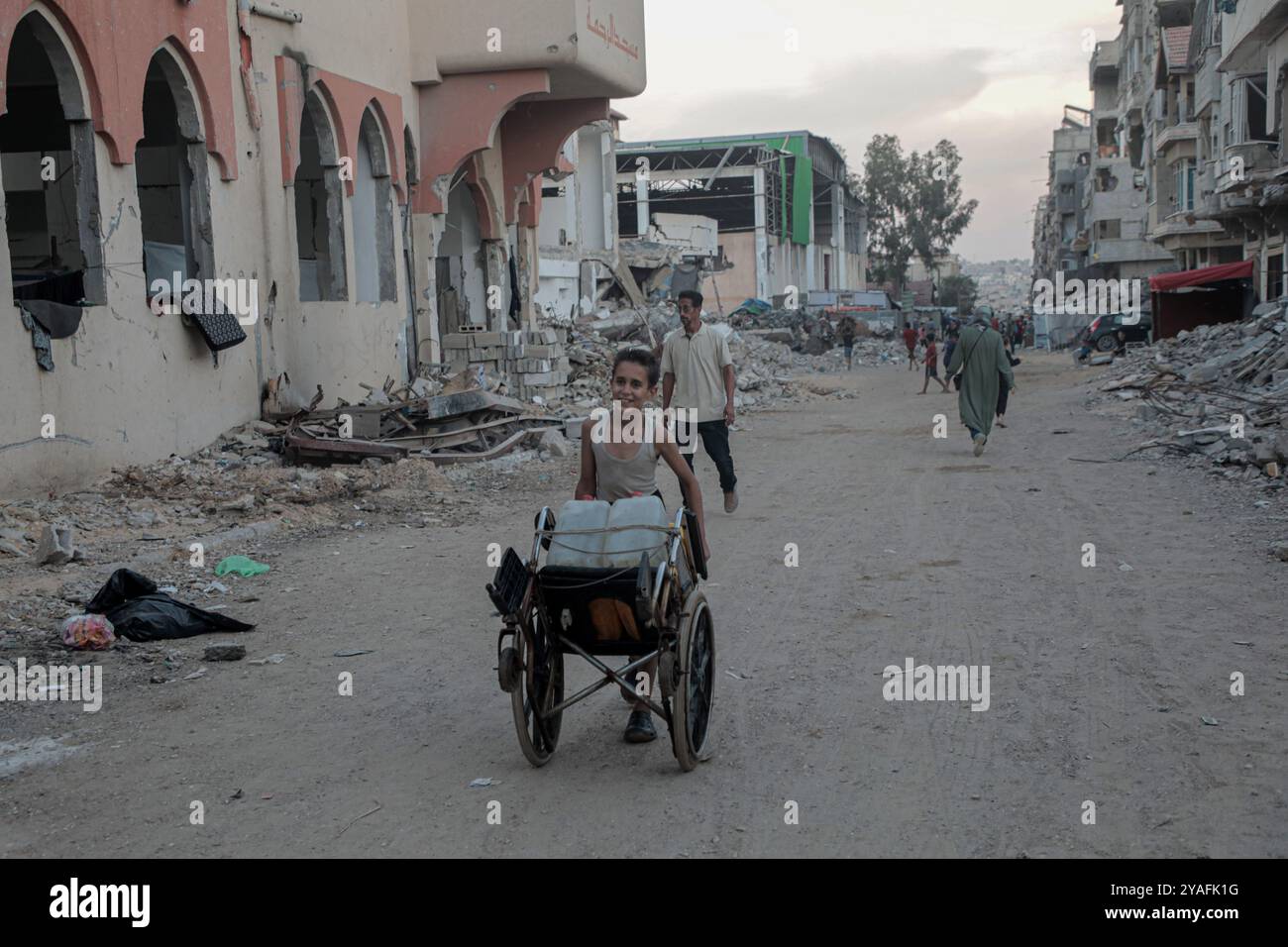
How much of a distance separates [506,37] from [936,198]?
71.3 m

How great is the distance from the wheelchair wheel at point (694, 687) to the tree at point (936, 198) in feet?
277

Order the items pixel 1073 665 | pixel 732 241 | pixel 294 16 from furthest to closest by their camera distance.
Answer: pixel 732 241
pixel 294 16
pixel 1073 665

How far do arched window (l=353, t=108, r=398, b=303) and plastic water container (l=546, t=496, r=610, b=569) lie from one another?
46.4 ft

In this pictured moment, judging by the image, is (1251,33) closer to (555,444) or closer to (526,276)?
(526,276)

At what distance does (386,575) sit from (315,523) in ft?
7.06

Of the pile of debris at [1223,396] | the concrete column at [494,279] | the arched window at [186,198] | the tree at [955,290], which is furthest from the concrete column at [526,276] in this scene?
the tree at [955,290]

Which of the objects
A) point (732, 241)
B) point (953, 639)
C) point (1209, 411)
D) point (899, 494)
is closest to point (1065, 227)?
point (732, 241)

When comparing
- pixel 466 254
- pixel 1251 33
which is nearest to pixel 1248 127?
pixel 1251 33

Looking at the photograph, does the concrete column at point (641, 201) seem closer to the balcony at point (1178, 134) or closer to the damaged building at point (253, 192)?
the balcony at point (1178, 134)

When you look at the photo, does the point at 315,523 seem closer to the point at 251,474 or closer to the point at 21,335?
the point at 251,474

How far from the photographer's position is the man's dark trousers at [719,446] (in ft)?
32.5

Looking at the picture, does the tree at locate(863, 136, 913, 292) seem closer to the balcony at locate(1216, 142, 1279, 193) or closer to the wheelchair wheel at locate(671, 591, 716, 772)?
the balcony at locate(1216, 142, 1279, 193)

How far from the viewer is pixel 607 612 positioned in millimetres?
4297

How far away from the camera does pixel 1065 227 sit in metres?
88.6
